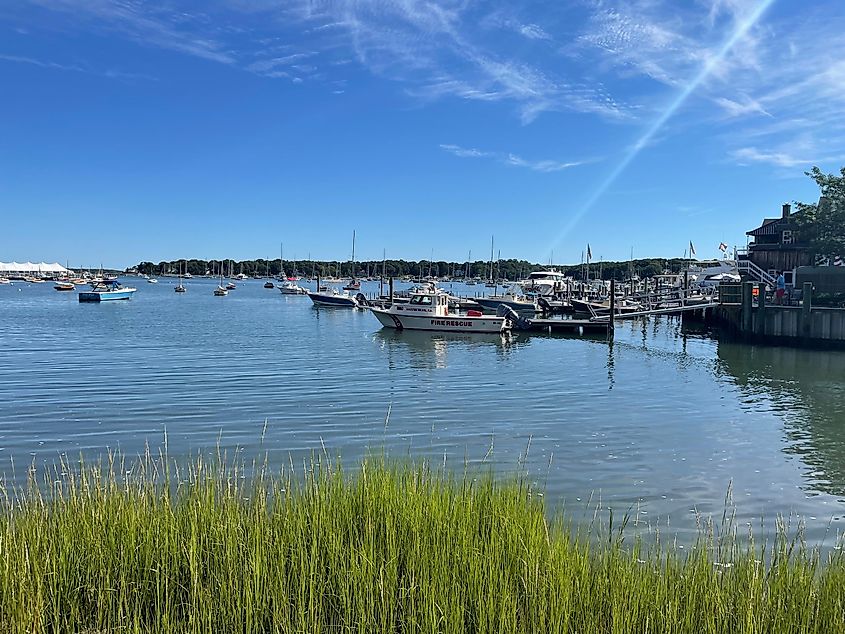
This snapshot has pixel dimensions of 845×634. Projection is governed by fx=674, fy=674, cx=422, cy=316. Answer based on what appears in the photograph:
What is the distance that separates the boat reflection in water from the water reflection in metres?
11.0

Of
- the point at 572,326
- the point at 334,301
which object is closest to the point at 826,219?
the point at 572,326

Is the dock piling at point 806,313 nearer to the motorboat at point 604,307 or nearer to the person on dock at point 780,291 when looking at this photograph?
the person on dock at point 780,291

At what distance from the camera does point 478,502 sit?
23.9 feet

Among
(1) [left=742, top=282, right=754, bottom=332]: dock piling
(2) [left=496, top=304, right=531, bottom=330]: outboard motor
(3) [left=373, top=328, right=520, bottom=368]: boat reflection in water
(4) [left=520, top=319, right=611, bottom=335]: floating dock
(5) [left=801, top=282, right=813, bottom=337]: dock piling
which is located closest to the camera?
(3) [left=373, top=328, right=520, bottom=368]: boat reflection in water

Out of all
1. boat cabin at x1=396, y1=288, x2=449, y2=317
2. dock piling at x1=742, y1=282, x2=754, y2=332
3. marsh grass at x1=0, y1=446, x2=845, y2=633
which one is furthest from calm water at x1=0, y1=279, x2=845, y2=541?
boat cabin at x1=396, y1=288, x2=449, y2=317

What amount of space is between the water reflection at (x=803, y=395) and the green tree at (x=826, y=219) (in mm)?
10466

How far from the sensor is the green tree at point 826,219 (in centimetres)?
4359

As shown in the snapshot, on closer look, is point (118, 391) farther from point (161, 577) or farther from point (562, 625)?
point (562, 625)

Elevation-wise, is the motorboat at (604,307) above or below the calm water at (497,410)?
above

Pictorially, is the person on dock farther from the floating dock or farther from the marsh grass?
the marsh grass

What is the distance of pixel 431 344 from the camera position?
4175cm

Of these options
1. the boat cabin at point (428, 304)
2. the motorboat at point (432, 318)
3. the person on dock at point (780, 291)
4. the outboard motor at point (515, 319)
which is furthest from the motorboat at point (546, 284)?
the motorboat at point (432, 318)

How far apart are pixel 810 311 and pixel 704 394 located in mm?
17558

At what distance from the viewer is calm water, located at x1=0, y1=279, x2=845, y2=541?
13070 mm
